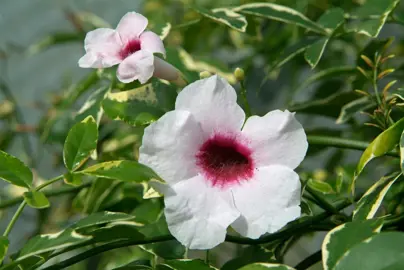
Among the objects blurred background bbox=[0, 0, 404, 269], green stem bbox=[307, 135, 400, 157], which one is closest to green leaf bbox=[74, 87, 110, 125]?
blurred background bbox=[0, 0, 404, 269]

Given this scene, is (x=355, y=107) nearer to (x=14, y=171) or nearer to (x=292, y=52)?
(x=292, y=52)

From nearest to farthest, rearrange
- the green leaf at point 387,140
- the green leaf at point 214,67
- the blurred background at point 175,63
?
the green leaf at point 387,140 < the green leaf at point 214,67 < the blurred background at point 175,63

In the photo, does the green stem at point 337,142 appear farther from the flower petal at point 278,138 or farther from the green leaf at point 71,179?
the green leaf at point 71,179

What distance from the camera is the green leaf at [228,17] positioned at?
24.5 inches

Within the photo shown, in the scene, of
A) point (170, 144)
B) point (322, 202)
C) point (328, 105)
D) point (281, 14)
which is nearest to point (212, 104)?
point (170, 144)

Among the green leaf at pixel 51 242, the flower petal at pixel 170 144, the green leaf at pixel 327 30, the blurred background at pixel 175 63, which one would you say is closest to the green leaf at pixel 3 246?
the green leaf at pixel 51 242

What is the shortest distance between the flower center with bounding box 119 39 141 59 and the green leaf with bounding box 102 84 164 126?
0.16 feet

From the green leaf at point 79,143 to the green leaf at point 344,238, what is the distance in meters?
0.21

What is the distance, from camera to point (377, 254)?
35 cm

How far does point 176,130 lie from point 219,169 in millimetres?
62

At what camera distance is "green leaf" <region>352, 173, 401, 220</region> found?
473 millimetres

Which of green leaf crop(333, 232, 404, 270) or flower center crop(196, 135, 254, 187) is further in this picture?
flower center crop(196, 135, 254, 187)

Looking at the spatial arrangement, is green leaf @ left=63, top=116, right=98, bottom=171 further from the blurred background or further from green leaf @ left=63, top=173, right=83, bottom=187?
the blurred background

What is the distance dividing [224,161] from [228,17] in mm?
223
